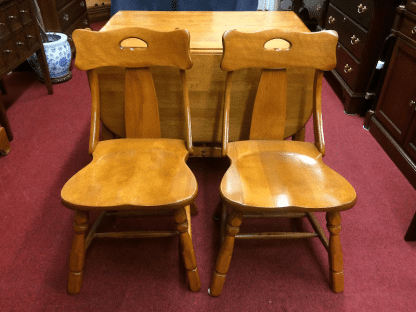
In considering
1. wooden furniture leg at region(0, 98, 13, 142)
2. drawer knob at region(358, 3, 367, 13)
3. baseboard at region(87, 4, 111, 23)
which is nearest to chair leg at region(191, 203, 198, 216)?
wooden furniture leg at region(0, 98, 13, 142)

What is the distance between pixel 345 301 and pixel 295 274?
200 mm

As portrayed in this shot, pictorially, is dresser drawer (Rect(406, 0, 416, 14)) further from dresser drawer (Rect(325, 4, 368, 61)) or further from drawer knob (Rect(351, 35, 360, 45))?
drawer knob (Rect(351, 35, 360, 45))

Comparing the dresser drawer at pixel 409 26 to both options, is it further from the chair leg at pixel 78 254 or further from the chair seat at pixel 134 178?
the chair leg at pixel 78 254

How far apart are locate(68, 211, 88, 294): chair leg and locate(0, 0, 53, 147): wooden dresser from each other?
1293mm

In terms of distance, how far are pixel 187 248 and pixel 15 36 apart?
6.26 feet

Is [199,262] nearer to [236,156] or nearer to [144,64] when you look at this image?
[236,156]

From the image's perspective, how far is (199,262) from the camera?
1.35 metres

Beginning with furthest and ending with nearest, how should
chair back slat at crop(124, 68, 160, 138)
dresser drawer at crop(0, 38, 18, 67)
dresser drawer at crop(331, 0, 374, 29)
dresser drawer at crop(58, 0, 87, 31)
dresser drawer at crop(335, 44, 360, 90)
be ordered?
dresser drawer at crop(58, 0, 87, 31)
dresser drawer at crop(335, 44, 360, 90)
dresser drawer at crop(331, 0, 374, 29)
dresser drawer at crop(0, 38, 18, 67)
chair back slat at crop(124, 68, 160, 138)

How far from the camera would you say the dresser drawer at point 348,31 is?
7.35ft

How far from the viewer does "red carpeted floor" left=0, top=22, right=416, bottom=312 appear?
1.22 m

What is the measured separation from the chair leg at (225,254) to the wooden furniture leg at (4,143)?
152 cm

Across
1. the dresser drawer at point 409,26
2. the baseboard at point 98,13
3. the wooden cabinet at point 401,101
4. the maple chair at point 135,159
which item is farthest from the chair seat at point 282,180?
the baseboard at point 98,13

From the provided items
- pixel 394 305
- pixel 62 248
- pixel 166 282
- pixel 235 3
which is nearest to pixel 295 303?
pixel 394 305

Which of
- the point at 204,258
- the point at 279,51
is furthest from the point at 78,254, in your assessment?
the point at 279,51
